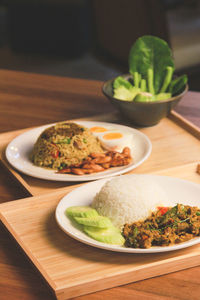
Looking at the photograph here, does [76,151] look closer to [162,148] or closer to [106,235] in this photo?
[162,148]

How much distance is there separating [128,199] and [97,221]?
151mm

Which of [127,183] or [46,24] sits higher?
[127,183]

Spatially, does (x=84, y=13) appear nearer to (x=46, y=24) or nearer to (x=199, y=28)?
(x=46, y=24)

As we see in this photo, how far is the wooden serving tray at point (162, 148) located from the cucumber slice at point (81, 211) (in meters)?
0.20

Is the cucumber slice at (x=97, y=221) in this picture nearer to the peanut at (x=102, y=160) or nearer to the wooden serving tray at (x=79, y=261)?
the wooden serving tray at (x=79, y=261)

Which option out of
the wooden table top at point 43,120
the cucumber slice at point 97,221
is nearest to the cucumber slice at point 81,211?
the cucumber slice at point 97,221

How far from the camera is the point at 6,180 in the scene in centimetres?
160

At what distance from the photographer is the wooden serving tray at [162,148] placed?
1.56 metres

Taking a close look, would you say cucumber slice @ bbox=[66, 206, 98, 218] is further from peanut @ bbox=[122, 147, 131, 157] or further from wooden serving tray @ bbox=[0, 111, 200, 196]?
peanut @ bbox=[122, 147, 131, 157]

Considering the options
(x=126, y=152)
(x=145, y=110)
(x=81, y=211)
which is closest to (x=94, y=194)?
(x=81, y=211)

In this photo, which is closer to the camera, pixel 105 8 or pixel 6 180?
pixel 6 180

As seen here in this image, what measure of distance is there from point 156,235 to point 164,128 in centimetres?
90

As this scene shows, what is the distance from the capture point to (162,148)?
1798mm

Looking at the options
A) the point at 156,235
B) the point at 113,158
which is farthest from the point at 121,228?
the point at 113,158
